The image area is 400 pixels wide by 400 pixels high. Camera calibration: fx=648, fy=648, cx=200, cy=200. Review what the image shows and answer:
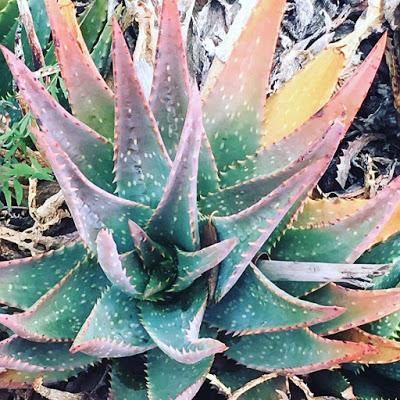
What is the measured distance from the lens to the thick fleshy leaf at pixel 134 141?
852mm

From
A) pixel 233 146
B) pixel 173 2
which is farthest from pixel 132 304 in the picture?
pixel 173 2

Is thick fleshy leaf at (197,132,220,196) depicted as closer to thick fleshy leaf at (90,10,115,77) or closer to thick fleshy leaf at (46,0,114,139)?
thick fleshy leaf at (46,0,114,139)

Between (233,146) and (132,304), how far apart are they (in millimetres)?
293

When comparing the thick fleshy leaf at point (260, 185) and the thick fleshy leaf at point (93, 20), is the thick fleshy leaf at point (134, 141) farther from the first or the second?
the thick fleshy leaf at point (93, 20)

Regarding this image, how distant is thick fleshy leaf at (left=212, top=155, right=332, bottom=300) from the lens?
0.80 metres

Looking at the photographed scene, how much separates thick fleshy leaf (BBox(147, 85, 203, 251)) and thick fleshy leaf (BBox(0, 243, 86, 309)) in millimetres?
133

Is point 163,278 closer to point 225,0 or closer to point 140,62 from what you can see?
point 140,62

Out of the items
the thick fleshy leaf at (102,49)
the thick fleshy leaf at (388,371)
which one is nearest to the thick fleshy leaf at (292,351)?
the thick fleshy leaf at (388,371)

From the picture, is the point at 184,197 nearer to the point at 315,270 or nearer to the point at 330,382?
the point at 315,270

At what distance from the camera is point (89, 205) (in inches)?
33.7

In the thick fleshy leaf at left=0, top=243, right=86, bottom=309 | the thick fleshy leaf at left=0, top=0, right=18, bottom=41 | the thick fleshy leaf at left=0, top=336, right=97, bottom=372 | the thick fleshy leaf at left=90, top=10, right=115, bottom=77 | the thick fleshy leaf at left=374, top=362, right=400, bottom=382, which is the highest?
the thick fleshy leaf at left=0, top=0, right=18, bottom=41

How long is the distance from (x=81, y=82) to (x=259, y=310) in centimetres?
43

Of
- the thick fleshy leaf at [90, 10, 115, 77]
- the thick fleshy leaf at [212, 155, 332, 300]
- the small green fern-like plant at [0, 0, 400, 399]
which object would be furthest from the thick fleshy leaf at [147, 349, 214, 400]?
the thick fleshy leaf at [90, 10, 115, 77]

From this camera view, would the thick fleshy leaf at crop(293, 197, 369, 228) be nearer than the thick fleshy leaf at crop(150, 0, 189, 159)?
No
